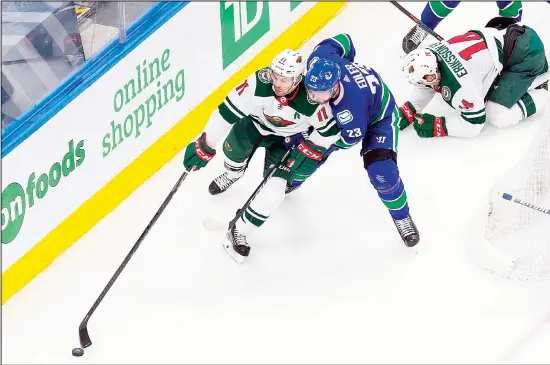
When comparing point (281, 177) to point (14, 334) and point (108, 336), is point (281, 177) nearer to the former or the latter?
point (108, 336)

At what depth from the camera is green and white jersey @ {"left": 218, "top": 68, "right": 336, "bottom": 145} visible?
4359 mm

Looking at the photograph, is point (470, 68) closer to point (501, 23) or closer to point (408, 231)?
point (501, 23)

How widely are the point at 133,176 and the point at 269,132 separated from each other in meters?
0.87

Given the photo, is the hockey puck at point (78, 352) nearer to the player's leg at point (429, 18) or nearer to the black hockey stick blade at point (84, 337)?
the black hockey stick blade at point (84, 337)

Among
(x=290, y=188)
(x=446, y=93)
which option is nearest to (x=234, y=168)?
(x=290, y=188)

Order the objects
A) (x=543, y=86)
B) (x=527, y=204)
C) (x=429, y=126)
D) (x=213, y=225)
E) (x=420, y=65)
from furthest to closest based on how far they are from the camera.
A: (x=543, y=86), (x=429, y=126), (x=420, y=65), (x=213, y=225), (x=527, y=204)

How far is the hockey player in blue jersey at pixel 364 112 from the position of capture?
4176mm

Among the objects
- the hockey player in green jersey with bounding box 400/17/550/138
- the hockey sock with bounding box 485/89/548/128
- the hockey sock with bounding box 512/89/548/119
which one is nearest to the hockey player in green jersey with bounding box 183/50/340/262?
the hockey player in green jersey with bounding box 400/17/550/138

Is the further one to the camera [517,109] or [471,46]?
[517,109]

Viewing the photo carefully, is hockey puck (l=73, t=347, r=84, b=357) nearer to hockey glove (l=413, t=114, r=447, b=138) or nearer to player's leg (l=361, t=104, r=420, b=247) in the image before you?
player's leg (l=361, t=104, r=420, b=247)

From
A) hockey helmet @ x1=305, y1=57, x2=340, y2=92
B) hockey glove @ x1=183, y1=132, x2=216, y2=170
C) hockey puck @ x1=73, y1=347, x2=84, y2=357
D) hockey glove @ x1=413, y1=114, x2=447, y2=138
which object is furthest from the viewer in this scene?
hockey glove @ x1=413, y1=114, x2=447, y2=138

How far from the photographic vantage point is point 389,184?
4488mm

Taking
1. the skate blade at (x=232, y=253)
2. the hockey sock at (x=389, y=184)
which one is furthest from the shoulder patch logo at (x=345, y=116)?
the skate blade at (x=232, y=253)

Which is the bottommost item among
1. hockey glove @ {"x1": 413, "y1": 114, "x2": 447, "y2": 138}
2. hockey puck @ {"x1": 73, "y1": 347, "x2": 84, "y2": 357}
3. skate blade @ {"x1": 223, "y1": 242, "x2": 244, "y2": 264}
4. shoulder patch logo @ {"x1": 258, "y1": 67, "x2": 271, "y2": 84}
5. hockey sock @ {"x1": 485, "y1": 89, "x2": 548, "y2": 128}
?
hockey puck @ {"x1": 73, "y1": 347, "x2": 84, "y2": 357}
